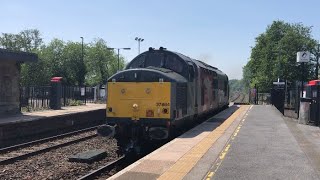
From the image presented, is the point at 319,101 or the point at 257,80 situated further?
the point at 257,80

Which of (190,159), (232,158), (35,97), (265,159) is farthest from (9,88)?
(265,159)

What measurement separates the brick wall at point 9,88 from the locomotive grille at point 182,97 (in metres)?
12.7

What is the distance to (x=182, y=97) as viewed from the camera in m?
14.7

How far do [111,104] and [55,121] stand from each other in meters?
10.6

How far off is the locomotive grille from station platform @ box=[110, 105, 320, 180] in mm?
937

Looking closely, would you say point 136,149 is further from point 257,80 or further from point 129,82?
point 257,80

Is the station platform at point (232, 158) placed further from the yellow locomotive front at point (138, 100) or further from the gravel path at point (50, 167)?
the gravel path at point (50, 167)

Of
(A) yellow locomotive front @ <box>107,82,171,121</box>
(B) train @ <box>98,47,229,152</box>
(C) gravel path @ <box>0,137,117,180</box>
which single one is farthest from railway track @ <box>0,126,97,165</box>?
(A) yellow locomotive front @ <box>107,82,171,121</box>

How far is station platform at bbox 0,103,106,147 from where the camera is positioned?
1922cm

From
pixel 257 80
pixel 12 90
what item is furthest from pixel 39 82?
pixel 12 90

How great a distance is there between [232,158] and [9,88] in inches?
683

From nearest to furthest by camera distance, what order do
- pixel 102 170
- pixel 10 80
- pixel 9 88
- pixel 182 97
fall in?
pixel 102 170, pixel 182 97, pixel 9 88, pixel 10 80

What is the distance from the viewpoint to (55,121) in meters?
23.6

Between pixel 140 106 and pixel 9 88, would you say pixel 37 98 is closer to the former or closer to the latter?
pixel 9 88
